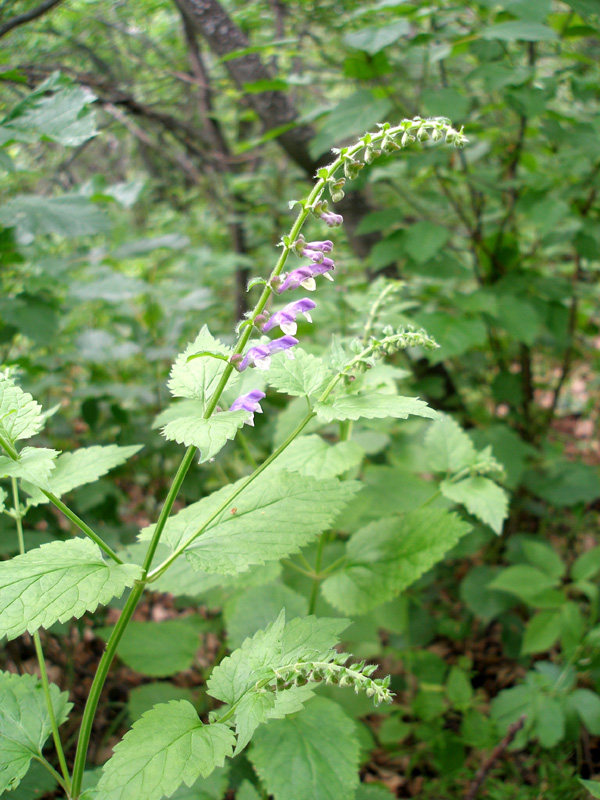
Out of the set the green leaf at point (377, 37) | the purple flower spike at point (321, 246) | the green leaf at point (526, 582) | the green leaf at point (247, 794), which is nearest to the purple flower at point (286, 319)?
the purple flower spike at point (321, 246)

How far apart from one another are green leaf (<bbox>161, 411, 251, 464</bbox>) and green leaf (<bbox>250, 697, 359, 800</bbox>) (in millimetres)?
755

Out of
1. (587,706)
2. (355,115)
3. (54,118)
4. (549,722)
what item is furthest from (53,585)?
(355,115)

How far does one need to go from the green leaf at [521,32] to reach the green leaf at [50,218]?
1.72 metres

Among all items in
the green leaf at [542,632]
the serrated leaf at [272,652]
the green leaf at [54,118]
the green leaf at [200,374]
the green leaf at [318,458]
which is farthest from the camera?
the green leaf at [542,632]

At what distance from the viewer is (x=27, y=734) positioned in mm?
1089

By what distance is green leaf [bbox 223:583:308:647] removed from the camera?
1.52 m

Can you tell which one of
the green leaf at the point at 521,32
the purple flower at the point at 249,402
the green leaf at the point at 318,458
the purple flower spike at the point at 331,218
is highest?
the green leaf at the point at 521,32

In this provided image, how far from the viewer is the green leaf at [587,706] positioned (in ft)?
6.21

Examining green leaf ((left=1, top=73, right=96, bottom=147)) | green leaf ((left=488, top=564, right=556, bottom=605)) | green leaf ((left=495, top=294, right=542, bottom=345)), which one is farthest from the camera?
green leaf ((left=495, top=294, right=542, bottom=345))

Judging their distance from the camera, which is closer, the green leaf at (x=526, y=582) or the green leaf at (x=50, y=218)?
the green leaf at (x=50, y=218)

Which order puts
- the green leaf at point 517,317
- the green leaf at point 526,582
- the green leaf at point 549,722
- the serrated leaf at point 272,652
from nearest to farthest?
the serrated leaf at point 272,652, the green leaf at point 549,722, the green leaf at point 526,582, the green leaf at point 517,317

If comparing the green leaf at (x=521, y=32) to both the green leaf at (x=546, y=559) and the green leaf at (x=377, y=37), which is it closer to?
the green leaf at (x=377, y=37)

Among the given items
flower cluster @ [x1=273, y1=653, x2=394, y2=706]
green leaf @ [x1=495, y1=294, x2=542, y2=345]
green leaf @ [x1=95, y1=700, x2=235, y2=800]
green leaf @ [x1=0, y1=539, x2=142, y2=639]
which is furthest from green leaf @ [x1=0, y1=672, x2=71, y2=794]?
green leaf @ [x1=495, y1=294, x2=542, y2=345]

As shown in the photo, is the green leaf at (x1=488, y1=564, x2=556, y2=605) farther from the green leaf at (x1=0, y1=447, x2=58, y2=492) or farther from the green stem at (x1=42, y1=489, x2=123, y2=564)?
the green leaf at (x1=0, y1=447, x2=58, y2=492)
